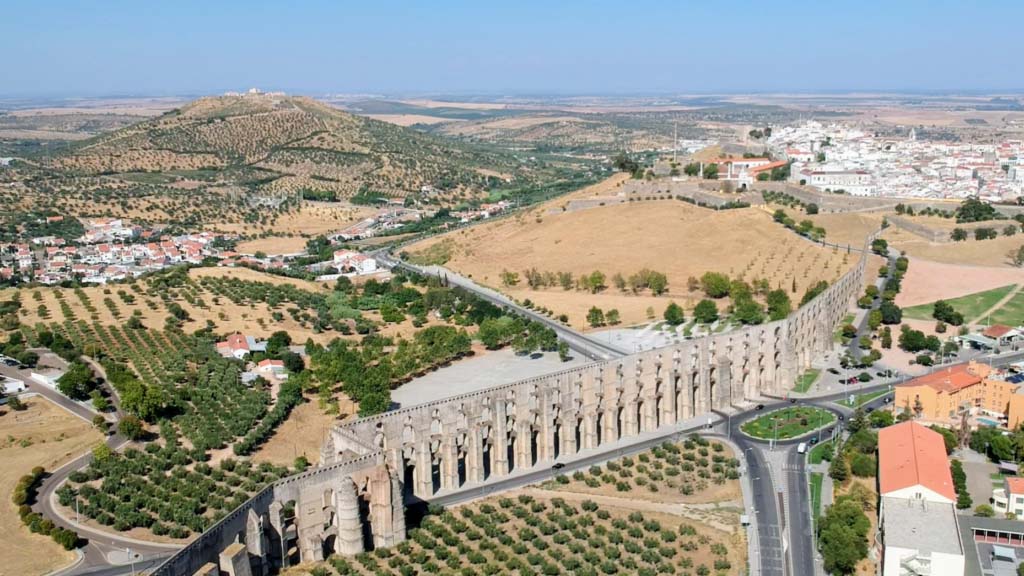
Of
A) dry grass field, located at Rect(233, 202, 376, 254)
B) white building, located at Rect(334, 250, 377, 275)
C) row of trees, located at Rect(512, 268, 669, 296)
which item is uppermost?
row of trees, located at Rect(512, 268, 669, 296)

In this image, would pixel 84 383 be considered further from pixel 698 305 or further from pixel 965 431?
pixel 965 431

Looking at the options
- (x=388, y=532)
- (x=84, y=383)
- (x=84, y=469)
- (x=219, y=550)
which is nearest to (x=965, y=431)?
(x=388, y=532)

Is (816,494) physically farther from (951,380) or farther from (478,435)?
(951,380)

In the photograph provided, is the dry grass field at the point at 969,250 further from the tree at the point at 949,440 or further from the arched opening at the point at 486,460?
the arched opening at the point at 486,460

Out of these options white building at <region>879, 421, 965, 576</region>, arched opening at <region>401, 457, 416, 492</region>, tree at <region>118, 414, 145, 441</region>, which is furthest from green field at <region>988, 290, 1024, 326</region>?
tree at <region>118, 414, 145, 441</region>

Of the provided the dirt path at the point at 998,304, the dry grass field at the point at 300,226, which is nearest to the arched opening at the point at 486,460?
the dirt path at the point at 998,304

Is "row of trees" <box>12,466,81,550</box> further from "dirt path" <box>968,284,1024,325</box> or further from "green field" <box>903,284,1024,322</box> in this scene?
"dirt path" <box>968,284,1024,325</box>

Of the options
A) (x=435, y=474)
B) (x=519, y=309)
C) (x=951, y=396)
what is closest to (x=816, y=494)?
(x=951, y=396)
